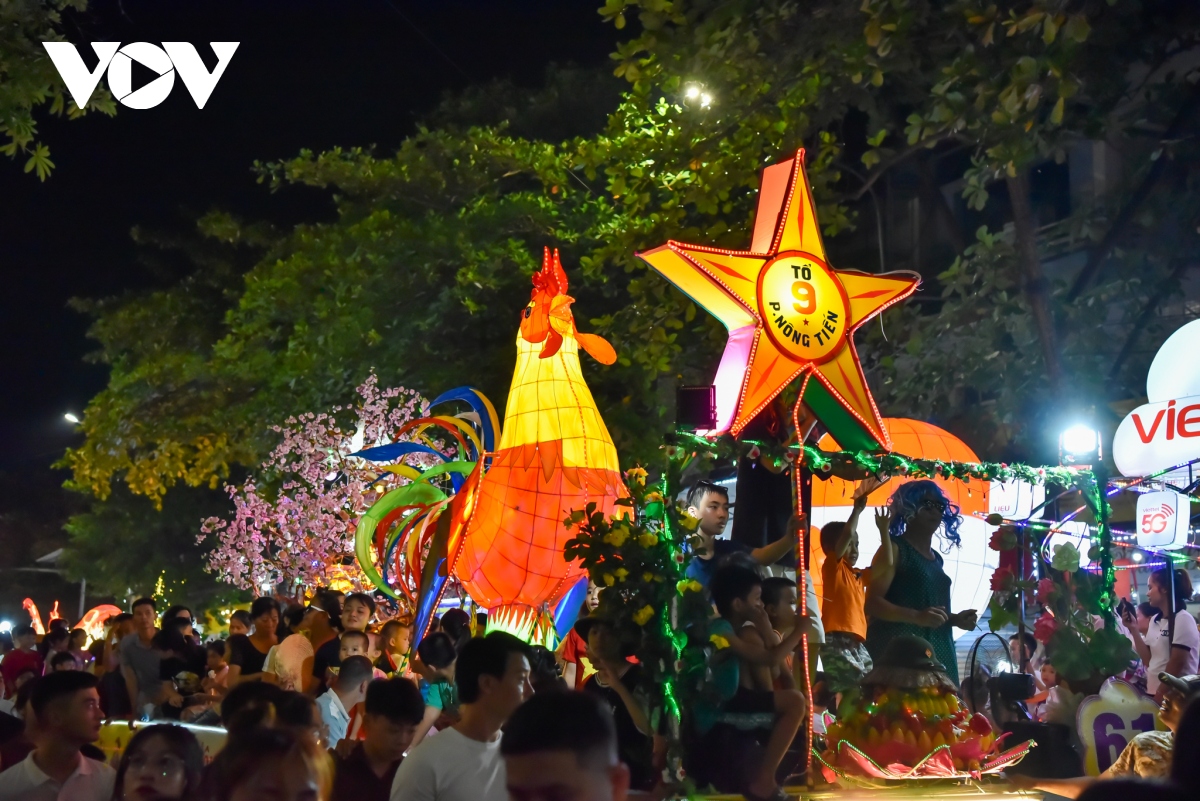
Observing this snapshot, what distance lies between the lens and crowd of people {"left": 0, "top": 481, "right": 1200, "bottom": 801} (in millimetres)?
2801

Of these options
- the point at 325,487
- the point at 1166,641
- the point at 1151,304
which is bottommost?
the point at 1166,641

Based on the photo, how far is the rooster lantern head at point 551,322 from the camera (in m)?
10.3

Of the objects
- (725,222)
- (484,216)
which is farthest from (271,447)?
(725,222)

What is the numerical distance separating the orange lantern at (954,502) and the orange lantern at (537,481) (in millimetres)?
1852

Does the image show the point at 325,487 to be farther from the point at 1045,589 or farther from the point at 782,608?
the point at 782,608

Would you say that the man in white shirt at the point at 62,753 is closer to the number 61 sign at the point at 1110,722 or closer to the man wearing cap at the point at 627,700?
the man wearing cap at the point at 627,700

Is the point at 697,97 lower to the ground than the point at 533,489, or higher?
higher

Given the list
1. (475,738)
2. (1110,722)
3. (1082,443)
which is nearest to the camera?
(475,738)

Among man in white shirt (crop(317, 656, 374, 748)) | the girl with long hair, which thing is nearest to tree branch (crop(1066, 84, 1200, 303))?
man in white shirt (crop(317, 656, 374, 748))

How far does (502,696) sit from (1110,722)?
14.2 feet

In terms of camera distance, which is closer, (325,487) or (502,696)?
(502,696)

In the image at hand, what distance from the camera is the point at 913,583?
6965mm

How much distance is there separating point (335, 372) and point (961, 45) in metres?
11.0

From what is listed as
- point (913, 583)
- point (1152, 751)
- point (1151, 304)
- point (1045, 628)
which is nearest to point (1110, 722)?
point (1045, 628)
